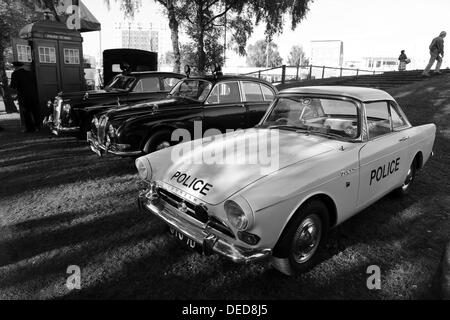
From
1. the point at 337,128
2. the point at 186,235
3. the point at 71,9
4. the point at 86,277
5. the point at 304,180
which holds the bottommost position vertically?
the point at 86,277

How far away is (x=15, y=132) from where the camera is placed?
29.5 ft

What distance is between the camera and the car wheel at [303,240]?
8.93 feet

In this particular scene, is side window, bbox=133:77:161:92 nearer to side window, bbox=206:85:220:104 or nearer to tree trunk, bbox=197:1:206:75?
side window, bbox=206:85:220:104

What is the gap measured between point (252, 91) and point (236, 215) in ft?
14.2

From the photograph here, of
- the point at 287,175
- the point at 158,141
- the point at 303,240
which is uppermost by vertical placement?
the point at 287,175

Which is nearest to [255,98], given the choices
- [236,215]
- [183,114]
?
[183,114]

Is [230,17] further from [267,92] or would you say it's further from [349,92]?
[349,92]

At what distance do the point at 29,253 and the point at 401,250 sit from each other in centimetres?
382

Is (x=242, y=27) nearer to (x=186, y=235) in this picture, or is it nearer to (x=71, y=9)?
(x=71, y=9)

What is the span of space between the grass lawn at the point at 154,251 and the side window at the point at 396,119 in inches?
40.8

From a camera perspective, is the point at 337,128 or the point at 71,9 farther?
the point at 71,9

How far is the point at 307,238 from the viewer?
9.70 feet

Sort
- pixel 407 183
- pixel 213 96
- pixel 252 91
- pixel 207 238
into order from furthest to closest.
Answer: pixel 252 91 → pixel 213 96 → pixel 407 183 → pixel 207 238

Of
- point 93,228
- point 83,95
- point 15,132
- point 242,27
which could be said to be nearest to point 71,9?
point 15,132
